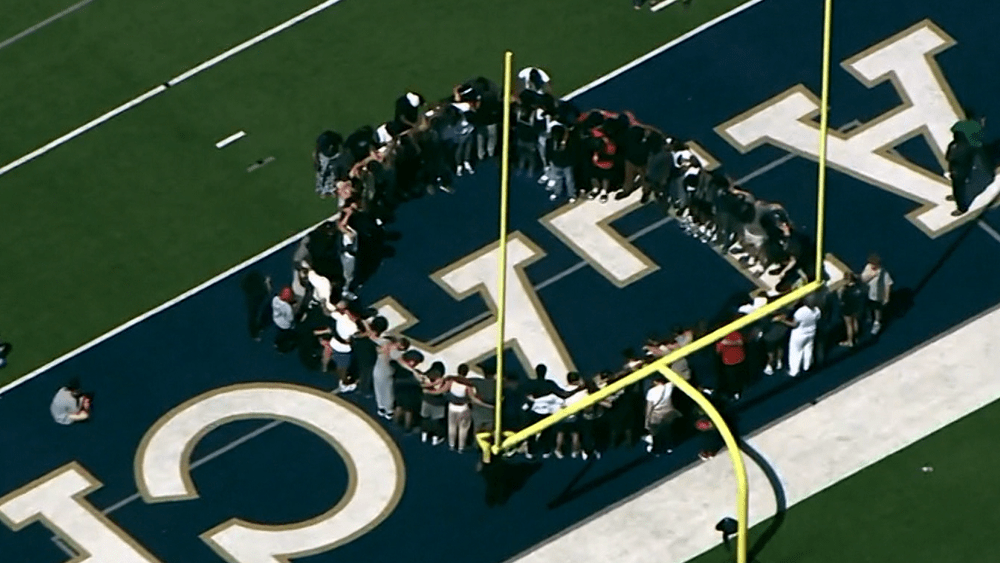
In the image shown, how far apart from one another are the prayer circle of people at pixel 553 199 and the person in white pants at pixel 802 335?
18 mm

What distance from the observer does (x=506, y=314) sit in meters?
46.5

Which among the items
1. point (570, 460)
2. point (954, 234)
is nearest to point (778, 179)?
point (954, 234)

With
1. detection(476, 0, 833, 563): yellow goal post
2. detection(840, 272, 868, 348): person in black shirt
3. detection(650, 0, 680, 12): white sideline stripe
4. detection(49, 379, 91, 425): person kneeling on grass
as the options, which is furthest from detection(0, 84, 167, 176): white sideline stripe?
detection(840, 272, 868, 348): person in black shirt

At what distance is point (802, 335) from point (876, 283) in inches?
51.2

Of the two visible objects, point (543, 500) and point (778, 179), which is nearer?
point (543, 500)

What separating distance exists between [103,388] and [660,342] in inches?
284

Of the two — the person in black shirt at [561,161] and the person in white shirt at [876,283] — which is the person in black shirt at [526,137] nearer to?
the person in black shirt at [561,161]

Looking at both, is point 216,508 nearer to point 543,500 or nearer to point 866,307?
point 543,500

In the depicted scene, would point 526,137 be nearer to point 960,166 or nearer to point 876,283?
point 876,283

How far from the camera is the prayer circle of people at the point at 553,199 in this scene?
44.3m

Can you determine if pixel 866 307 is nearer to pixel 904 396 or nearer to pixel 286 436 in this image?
pixel 904 396

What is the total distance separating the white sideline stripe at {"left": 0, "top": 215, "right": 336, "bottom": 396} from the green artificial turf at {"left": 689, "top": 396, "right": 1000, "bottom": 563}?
8.07m

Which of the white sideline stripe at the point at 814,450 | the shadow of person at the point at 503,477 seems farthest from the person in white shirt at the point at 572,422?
the white sideline stripe at the point at 814,450

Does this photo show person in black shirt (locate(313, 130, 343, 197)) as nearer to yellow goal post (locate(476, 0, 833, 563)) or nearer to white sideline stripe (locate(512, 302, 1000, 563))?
yellow goal post (locate(476, 0, 833, 563))
